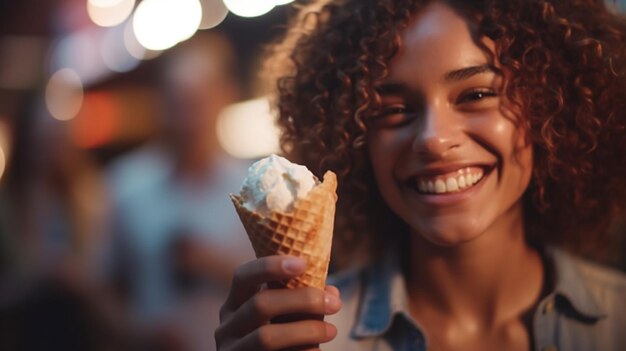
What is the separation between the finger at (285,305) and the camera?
66.4 inches

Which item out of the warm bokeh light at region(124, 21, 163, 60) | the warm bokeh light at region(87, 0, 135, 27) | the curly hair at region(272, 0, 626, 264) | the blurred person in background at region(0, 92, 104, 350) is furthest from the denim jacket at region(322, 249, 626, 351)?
the warm bokeh light at region(87, 0, 135, 27)

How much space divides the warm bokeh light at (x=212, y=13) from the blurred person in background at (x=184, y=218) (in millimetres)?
1719

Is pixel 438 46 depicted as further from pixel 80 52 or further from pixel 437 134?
pixel 80 52

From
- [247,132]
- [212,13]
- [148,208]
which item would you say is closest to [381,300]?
[148,208]

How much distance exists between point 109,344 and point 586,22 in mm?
3328

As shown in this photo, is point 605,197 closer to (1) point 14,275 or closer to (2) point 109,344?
(2) point 109,344

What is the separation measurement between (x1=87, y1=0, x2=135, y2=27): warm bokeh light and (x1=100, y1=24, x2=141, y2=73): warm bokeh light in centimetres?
10

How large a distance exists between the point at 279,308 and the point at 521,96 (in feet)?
3.55

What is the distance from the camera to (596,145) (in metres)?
2.41

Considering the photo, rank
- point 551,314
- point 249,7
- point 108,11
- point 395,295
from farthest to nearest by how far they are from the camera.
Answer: point 108,11 → point 249,7 → point 395,295 → point 551,314

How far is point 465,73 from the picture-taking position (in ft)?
6.95

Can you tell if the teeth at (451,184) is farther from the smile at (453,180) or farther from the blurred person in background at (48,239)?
the blurred person in background at (48,239)

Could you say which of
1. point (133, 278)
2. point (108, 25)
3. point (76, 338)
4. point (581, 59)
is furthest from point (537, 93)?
point (108, 25)

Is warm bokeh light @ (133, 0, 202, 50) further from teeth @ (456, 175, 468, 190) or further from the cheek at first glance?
teeth @ (456, 175, 468, 190)
